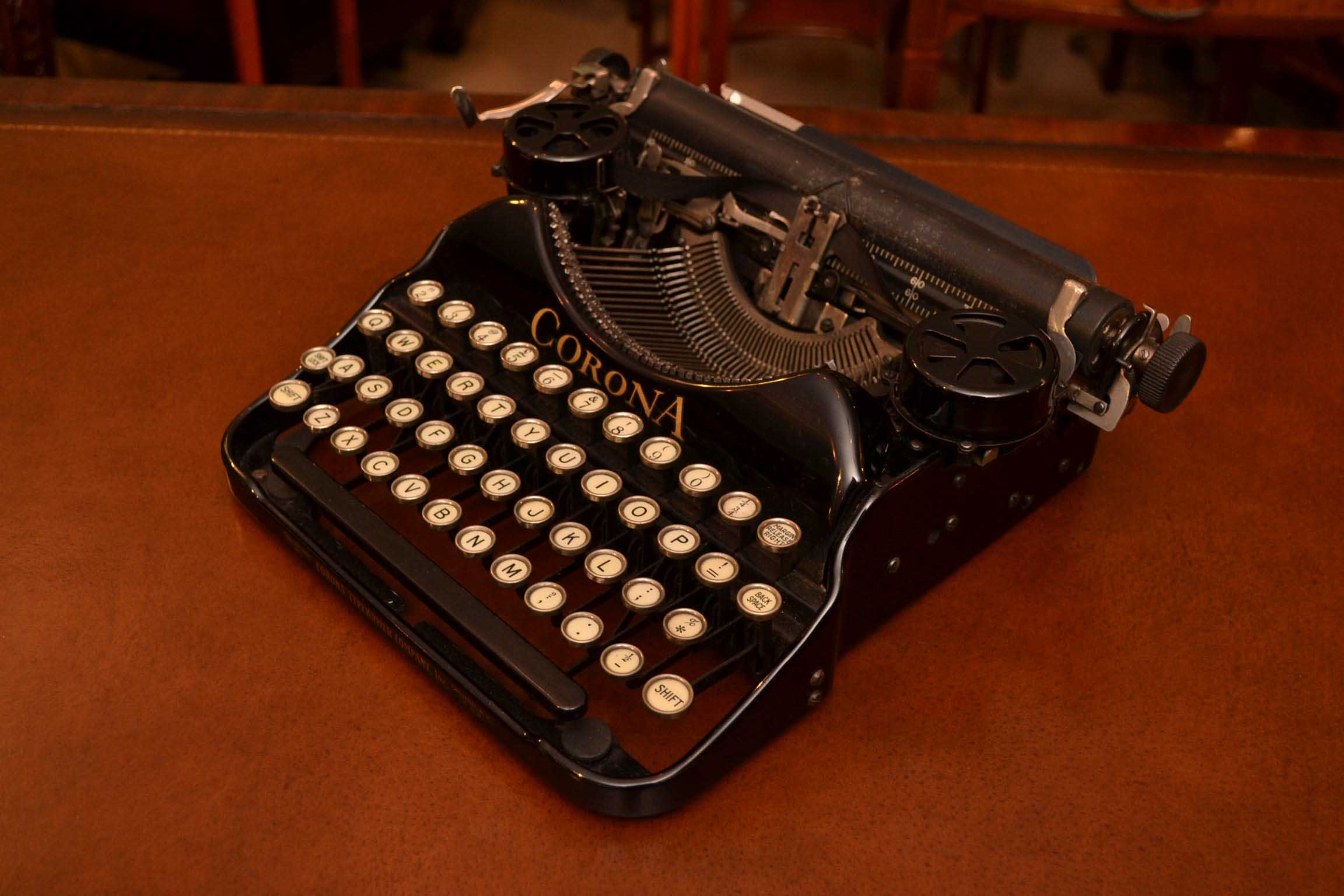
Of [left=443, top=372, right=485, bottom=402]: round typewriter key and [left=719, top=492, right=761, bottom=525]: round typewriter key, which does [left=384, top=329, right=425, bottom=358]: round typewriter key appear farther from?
[left=719, top=492, right=761, bottom=525]: round typewriter key

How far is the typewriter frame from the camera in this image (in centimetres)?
132

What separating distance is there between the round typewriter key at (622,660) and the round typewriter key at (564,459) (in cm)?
24

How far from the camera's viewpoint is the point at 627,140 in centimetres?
178

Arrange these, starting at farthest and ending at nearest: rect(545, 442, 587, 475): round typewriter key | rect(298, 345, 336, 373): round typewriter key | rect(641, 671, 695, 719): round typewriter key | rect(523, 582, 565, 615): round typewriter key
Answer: rect(298, 345, 336, 373): round typewriter key < rect(545, 442, 587, 475): round typewriter key < rect(523, 582, 565, 615): round typewriter key < rect(641, 671, 695, 719): round typewriter key

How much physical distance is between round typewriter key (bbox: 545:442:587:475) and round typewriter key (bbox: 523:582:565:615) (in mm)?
148

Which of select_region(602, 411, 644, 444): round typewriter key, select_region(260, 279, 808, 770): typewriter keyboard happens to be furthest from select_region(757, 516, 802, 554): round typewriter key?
select_region(602, 411, 644, 444): round typewriter key

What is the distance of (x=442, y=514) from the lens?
59.9 inches

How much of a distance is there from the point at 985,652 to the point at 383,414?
848mm

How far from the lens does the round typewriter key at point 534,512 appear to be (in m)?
1.50

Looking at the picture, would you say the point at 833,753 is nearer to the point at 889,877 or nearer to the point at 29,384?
the point at 889,877

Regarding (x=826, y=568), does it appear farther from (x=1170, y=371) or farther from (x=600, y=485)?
(x=1170, y=371)

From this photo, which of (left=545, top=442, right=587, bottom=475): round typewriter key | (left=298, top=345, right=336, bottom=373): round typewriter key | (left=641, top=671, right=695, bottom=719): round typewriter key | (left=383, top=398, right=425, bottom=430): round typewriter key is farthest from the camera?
(left=298, top=345, right=336, bottom=373): round typewriter key

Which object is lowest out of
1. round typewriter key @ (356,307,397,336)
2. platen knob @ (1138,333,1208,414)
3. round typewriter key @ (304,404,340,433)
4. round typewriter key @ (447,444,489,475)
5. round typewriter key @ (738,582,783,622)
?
round typewriter key @ (304,404,340,433)

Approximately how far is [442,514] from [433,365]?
0.26 metres
